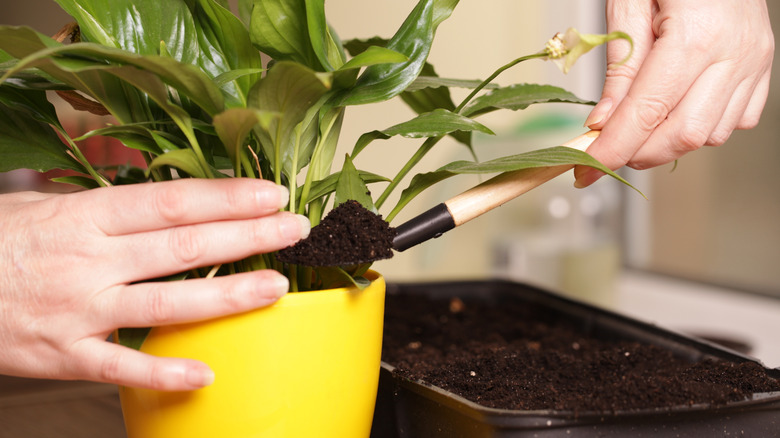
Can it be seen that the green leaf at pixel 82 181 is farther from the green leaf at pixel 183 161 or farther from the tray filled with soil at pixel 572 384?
the tray filled with soil at pixel 572 384

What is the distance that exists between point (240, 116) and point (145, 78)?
3.0 inches

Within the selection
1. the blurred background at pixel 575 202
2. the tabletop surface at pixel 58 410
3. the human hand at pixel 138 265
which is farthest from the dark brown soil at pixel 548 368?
the blurred background at pixel 575 202

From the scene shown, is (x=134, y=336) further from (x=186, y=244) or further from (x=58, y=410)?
(x=58, y=410)

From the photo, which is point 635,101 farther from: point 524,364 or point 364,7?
point 364,7

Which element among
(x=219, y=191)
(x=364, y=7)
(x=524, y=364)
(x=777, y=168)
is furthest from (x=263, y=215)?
(x=364, y=7)

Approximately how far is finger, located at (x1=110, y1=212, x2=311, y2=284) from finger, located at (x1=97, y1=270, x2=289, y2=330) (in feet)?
0.04

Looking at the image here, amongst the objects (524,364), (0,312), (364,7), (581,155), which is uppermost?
(364,7)

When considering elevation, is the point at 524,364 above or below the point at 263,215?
below

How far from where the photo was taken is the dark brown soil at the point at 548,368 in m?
0.53

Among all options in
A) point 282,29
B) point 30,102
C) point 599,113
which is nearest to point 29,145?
point 30,102

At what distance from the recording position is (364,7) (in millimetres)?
1935

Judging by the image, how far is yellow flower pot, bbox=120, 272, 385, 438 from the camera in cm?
49

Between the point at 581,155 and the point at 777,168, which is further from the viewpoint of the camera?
the point at 777,168

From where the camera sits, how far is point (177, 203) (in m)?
0.47
